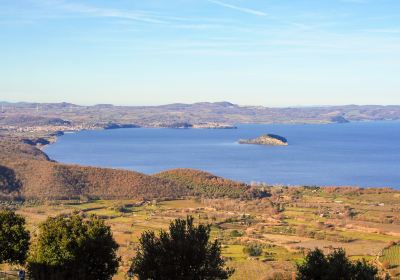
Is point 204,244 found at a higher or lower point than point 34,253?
higher

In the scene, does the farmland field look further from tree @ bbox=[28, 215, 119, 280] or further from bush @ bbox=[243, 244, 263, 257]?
tree @ bbox=[28, 215, 119, 280]

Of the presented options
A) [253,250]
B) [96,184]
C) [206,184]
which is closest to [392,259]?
[253,250]

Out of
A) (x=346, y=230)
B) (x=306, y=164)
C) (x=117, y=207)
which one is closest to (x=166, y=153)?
(x=306, y=164)

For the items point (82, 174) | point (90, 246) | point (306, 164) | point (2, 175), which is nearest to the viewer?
point (90, 246)

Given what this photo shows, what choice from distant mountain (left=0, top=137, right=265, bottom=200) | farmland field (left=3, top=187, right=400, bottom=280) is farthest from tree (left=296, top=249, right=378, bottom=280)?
distant mountain (left=0, top=137, right=265, bottom=200)

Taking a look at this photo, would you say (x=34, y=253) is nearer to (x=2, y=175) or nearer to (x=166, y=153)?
(x=2, y=175)

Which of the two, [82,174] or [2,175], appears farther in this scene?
[82,174]
